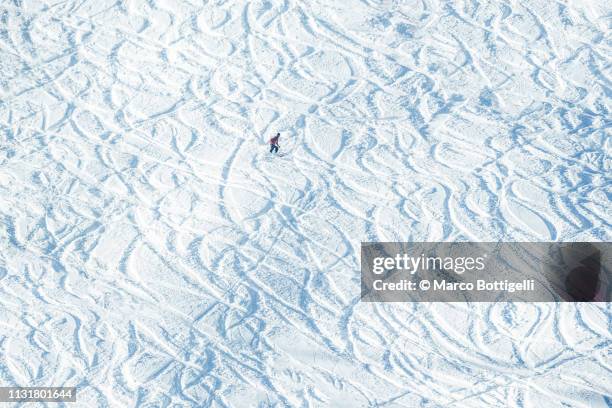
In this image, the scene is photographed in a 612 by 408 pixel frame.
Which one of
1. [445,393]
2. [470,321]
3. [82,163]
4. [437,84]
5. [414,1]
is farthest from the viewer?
[414,1]

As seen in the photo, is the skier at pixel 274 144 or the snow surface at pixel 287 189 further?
the skier at pixel 274 144

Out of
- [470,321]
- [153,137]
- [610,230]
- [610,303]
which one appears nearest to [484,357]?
[470,321]

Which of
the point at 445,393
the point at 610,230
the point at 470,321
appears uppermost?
the point at 610,230

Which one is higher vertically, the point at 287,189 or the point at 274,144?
the point at 274,144

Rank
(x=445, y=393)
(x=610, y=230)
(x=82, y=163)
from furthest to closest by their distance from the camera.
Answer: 1. (x=82, y=163)
2. (x=610, y=230)
3. (x=445, y=393)

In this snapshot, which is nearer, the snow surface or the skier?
the snow surface

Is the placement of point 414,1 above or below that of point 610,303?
above

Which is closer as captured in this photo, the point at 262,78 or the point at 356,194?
the point at 356,194

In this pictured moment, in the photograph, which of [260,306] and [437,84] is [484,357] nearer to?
[260,306]
